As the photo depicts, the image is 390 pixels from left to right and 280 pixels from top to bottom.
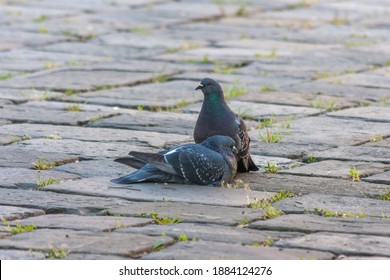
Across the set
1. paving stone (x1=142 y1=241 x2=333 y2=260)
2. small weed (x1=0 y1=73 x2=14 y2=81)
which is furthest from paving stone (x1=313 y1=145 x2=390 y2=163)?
small weed (x1=0 y1=73 x2=14 y2=81)

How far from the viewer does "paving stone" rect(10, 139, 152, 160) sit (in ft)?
24.5

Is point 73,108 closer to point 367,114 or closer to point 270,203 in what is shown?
point 367,114

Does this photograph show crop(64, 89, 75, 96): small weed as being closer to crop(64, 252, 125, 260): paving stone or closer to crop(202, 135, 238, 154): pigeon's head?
crop(202, 135, 238, 154): pigeon's head

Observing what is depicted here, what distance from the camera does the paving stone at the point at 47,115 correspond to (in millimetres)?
8594

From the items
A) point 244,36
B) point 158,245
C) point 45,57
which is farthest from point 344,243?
point 244,36

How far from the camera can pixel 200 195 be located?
21.0 feet

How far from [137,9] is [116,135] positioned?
6.89 meters

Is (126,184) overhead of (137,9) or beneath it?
beneath

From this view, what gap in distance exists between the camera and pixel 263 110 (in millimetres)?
9133

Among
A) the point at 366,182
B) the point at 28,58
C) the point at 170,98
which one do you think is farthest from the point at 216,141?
the point at 28,58

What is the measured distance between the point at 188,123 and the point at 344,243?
3.34m

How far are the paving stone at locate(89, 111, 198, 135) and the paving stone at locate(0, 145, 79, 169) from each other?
3.57ft

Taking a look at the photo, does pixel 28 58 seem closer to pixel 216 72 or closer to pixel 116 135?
Answer: pixel 216 72

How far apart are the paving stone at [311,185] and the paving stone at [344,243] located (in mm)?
1027
